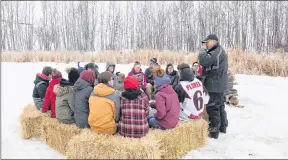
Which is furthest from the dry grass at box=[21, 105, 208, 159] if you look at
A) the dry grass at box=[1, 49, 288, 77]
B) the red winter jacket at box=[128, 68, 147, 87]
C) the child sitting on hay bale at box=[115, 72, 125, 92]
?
the dry grass at box=[1, 49, 288, 77]

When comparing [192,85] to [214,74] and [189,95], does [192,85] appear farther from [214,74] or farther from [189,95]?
[214,74]

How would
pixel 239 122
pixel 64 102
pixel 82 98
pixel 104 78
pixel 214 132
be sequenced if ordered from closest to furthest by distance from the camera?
pixel 104 78 → pixel 82 98 → pixel 64 102 → pixel 214 132 → pixel 239 122

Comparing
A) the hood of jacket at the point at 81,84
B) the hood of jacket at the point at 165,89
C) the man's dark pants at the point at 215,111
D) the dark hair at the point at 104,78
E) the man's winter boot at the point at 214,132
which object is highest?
the dark hair at the point at 104,78

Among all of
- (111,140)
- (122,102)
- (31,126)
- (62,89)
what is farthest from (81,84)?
(31,126)

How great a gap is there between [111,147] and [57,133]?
4.69 ft

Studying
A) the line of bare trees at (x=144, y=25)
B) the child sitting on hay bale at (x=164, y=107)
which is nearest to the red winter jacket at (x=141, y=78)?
the child sitting on hay bale at (x=164, y=107)

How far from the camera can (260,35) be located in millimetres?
26016

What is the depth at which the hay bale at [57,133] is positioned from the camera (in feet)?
18.3

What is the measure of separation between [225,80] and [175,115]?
1441mm

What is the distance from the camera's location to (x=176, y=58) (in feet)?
47.5

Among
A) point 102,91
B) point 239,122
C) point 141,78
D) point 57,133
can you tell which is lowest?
point 239,122

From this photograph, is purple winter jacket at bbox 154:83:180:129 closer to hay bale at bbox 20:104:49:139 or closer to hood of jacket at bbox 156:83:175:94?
hood of jacket at bbox 156:83:175:94

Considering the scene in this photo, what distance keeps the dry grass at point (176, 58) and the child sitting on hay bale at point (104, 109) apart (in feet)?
25.7

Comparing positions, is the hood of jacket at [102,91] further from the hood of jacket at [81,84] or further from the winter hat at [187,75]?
the winter hat at [187,75]
